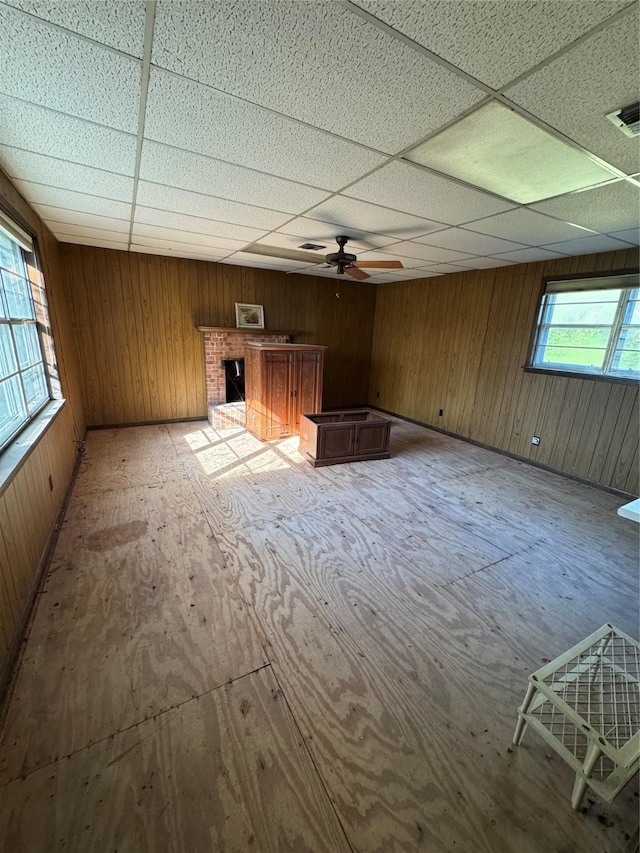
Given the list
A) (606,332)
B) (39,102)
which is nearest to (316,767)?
(39,102)

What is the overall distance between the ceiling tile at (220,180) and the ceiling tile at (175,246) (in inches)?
73.4

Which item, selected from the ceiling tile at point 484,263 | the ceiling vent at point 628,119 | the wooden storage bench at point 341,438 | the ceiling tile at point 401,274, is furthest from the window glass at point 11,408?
the ceiling tile at point 484,263

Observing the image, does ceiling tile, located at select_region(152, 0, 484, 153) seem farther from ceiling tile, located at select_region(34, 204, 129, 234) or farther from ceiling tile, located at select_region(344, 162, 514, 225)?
ceiling tile, located at select_region(34, 204, 129, 234)

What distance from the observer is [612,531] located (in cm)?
287

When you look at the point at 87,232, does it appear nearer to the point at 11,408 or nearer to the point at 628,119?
the point at 11,408

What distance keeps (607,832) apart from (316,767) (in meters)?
1.00

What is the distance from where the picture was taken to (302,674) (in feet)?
5.16

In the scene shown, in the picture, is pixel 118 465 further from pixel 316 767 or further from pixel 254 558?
pixel 316 767

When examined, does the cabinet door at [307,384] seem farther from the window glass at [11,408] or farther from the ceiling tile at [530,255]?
the window glass at [11,408]

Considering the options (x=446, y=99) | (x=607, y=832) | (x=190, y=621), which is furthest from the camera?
(x=190, y=621)

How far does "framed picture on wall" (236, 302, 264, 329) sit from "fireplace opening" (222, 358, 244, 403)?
0.61 metres

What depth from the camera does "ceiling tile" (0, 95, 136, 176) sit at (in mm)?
1545

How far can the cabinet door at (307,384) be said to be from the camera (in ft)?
16.0

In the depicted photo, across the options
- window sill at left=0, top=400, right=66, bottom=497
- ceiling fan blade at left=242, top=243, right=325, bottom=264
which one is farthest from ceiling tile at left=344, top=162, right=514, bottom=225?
window sill at left=0, top=400, right=66, bottom=497
